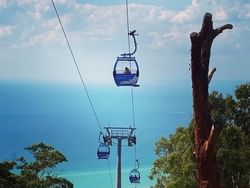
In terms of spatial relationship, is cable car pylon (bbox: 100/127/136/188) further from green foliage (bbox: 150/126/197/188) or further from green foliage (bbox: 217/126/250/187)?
green foliage (bbox: 217/126/250/187)

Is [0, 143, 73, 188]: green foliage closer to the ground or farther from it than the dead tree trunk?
farther from it

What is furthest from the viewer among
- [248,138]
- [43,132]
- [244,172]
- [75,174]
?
[43,132]

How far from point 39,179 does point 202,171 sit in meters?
14.6

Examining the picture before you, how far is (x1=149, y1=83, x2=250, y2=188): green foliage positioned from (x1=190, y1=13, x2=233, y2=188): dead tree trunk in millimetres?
8798

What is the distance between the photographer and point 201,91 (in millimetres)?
4598

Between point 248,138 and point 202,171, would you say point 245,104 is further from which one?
point 202,171

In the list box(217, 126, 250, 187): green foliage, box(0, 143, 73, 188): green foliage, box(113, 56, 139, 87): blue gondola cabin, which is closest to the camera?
box(113, 56, 139, 87): blue gondola cabin

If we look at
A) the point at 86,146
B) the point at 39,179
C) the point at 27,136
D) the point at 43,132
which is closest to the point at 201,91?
the point at 39,179

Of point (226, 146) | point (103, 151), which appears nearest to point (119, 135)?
point (103, 151)

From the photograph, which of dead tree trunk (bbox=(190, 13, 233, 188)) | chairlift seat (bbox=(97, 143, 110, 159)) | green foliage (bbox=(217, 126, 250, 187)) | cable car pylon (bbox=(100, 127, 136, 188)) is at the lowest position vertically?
dead tree trunk (bbox=(190, 13, 233, 188))

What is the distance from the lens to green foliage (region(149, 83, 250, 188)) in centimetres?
1385

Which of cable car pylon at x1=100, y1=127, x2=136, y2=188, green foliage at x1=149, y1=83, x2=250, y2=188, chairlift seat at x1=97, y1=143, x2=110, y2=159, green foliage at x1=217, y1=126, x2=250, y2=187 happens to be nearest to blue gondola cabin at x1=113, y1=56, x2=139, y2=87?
green foliage at x1=149, y1=83, x2=250, y2=188

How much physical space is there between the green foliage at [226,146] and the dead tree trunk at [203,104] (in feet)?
28.9

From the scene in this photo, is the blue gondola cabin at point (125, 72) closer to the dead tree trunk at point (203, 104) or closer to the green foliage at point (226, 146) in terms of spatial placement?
the green foliage at point (226, 146)
